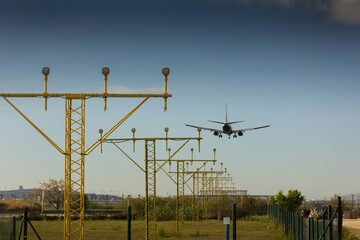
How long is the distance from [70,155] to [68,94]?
1.99 metres

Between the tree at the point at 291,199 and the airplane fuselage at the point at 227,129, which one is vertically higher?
the airplane fuselage at the point at 227,129

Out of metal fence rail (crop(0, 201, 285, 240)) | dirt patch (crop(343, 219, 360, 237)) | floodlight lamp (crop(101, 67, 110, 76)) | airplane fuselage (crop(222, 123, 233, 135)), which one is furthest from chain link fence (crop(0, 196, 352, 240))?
airplane fuselage (crop(222, 123, 233, 135))

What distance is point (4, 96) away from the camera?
766 inches

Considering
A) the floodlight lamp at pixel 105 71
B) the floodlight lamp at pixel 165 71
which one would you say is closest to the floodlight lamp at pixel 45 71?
the floodlight lamp at pixel 105 71

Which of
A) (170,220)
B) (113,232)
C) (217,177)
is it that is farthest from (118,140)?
(217,177)

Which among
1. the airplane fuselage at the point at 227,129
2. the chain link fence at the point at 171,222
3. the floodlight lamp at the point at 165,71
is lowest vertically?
the chain link fence at the point at 171,222

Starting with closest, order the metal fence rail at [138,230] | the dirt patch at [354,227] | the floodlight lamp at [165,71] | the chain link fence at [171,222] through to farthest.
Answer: the floodlight lamp at [165,71] < the metal fence rail at [138,230] < the dirt patch at [354,227] < the chain link fence at [171,222]

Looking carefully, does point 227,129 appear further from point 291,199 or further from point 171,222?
point 171,222

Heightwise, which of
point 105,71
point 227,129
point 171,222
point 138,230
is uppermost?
point 227,129

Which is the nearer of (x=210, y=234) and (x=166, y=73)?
(x=166, y=73)

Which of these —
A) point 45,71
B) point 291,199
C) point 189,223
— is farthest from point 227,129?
point 45,71

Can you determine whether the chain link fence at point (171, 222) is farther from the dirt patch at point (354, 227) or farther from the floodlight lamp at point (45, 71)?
the floodlight lamp at point (45, 71)

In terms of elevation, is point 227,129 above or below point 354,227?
above

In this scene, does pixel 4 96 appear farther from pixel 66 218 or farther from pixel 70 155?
pixel 66 218
